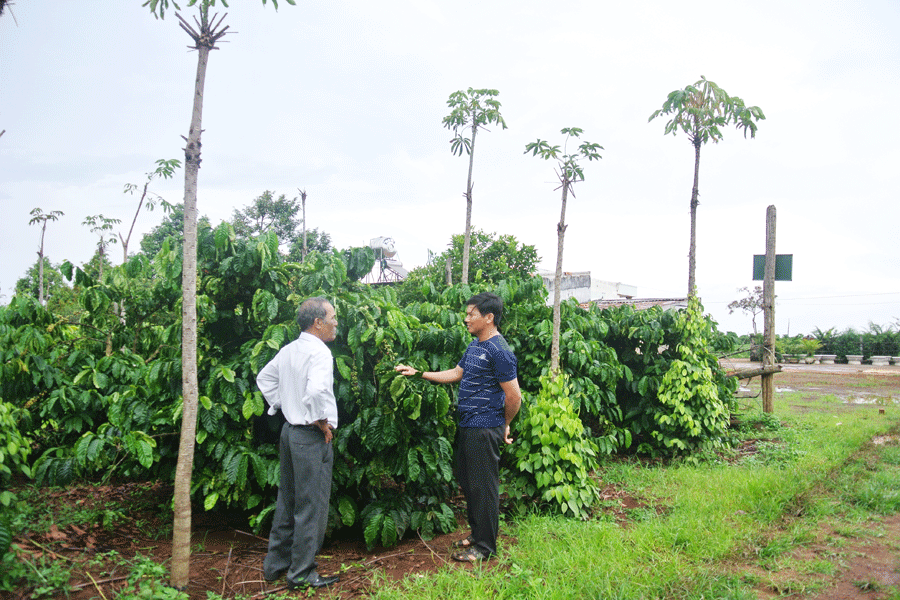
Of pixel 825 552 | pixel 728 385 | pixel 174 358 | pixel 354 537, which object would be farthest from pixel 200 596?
pixel 728 385

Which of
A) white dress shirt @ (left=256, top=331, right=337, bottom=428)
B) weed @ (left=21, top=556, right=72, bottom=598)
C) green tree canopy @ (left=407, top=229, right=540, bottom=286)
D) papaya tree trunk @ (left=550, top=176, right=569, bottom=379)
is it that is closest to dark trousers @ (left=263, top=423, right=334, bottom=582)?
white dress shirt @ (left=256, top=331, right=337, bottom=428)

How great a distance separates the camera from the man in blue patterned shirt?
3.69 metres

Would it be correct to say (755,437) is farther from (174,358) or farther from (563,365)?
(174,358)

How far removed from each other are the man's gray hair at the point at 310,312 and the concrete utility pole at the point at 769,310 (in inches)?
298

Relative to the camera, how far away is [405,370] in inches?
149

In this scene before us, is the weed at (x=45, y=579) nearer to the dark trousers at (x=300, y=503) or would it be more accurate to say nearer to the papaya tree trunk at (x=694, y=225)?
the dark trousers at (x=300, y=503)

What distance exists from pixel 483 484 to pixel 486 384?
0.62 meters

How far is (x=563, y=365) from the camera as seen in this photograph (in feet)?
18.9

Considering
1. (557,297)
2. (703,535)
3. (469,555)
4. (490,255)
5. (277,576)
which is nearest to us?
(277,576)

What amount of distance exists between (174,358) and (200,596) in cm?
148

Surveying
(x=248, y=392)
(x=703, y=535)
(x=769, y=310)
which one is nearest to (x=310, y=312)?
(x=248, y=392)

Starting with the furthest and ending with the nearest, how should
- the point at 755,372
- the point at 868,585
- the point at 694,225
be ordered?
the point at 755,372, the point at 694,225, the point at 868,585

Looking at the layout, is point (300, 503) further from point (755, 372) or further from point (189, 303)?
point (755, 372)

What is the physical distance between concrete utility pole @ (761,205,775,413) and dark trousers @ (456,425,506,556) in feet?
21.7
